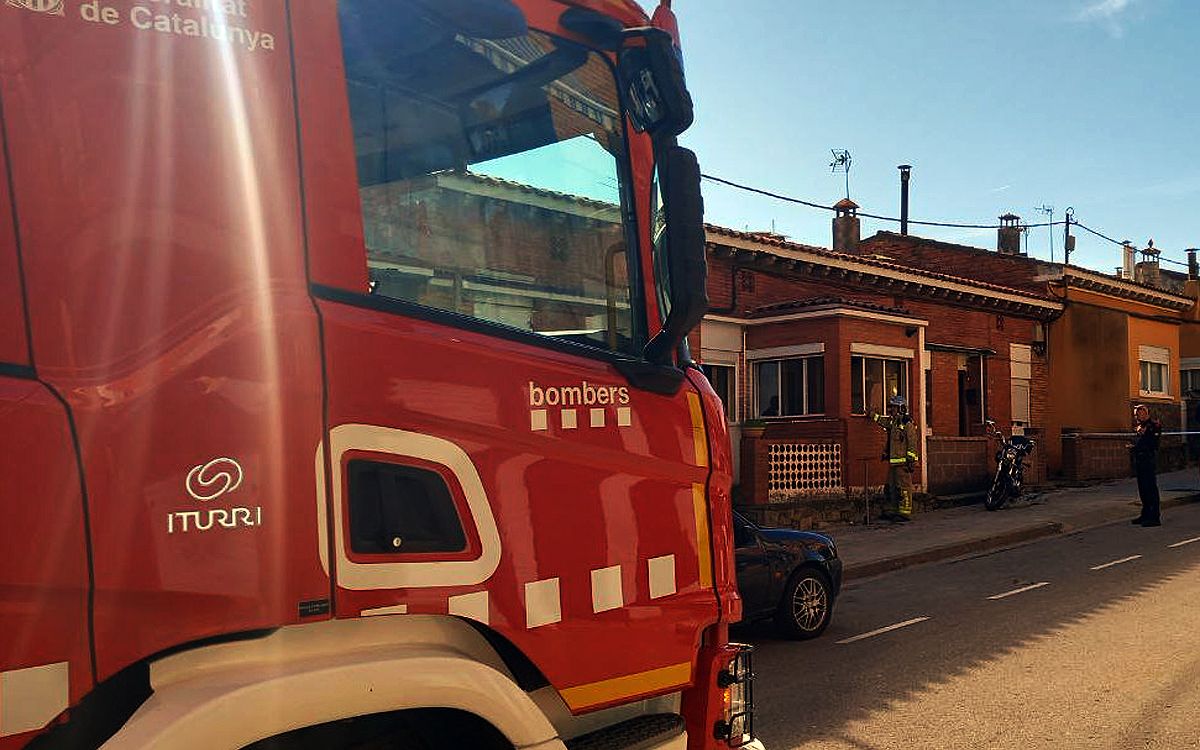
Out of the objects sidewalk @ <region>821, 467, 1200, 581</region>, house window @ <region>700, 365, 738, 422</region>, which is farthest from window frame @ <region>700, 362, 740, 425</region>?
sidewalk @ <region>821, 467, 1200, 581</region>

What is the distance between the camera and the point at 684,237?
2.81 m

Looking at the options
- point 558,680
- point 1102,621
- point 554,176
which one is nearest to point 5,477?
point 558,680

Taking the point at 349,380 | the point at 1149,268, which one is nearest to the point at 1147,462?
the point at 349,380

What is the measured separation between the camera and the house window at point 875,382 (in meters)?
18.5

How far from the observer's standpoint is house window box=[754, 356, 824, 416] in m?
18.3

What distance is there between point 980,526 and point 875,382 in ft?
13.6

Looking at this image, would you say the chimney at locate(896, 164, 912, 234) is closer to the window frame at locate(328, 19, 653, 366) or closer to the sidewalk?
the sidewalk

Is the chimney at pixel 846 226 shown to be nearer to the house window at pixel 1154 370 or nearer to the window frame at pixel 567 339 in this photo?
the house window at pixel 1154 370

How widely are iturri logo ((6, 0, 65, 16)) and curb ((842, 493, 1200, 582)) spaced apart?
1071 cm

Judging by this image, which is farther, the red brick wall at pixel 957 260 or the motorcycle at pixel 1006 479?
the red brick wall at pixel 957 260

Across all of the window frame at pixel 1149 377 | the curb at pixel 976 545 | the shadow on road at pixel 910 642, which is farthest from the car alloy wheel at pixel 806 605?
the window frame at pixel 1149 377

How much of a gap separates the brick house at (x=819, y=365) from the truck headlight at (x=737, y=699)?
1218 cm

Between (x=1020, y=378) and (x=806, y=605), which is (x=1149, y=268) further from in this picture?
(x=806, y=605)

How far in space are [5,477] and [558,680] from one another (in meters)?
1.37
